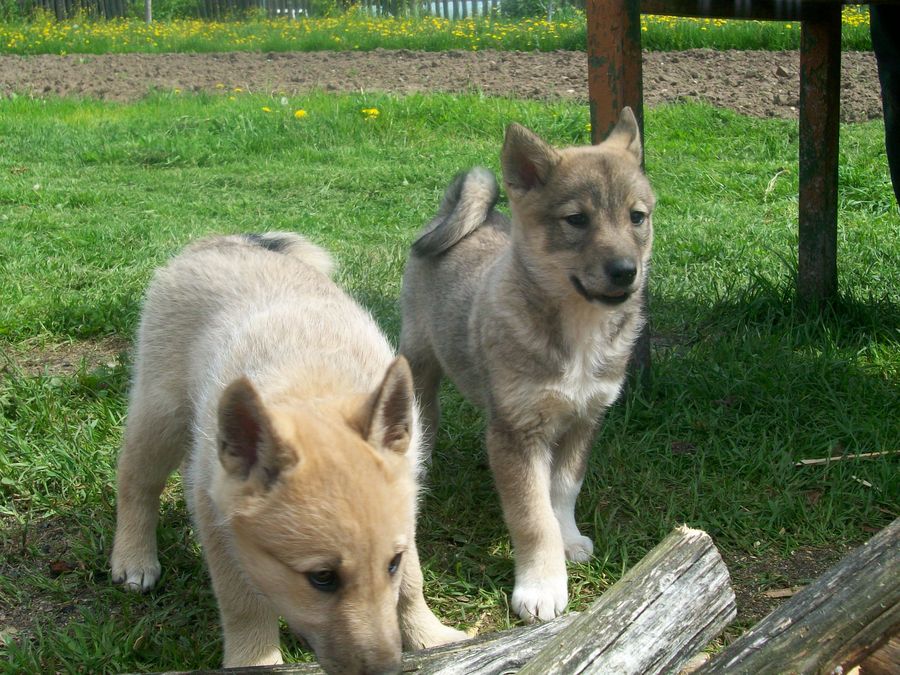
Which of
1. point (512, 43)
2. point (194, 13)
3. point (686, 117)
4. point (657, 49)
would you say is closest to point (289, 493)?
point (686, 117)

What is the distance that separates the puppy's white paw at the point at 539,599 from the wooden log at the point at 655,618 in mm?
697

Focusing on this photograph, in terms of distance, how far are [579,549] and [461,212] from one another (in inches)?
61.5

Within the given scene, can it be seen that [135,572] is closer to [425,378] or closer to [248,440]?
[248,440]

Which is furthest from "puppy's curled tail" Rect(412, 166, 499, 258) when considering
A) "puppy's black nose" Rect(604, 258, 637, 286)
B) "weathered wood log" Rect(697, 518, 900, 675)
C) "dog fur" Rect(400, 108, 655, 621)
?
"weathered wood log" Rect(697, 518, 900, 675)

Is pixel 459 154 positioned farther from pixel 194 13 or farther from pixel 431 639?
pixel 194 13

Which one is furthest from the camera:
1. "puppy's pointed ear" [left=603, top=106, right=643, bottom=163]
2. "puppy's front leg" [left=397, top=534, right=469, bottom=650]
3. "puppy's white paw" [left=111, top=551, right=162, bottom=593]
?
→ "puppy's pointed ear" [left=603, top=106, right=643, bottom=163]

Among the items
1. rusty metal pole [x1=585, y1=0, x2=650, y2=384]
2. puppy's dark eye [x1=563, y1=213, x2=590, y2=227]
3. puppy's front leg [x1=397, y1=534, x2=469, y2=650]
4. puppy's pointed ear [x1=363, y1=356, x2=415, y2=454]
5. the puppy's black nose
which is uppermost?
rusty metal pole [x1=585, y1=0, x2=650, y2=384]

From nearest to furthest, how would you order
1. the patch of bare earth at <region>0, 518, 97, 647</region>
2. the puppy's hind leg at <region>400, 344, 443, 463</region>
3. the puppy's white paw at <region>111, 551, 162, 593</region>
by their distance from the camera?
the patch of bare earth at <region>0, 518, 97, 647</region> < the puppy's white paw at <region>111, 551, 162, 593</region> < the puppy's hind leg at <region>400, 344, 443, 463</region>

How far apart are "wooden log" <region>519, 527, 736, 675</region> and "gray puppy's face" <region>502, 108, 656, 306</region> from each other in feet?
3.57

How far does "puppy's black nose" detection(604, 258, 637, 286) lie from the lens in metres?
3.38

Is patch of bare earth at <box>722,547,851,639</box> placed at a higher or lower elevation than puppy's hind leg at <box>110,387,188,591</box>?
lower

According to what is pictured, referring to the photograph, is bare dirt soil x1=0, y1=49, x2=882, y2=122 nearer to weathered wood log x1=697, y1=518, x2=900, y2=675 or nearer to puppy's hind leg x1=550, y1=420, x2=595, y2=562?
puppy's hind leg x1=550, y1=420, x2=595, y2=562

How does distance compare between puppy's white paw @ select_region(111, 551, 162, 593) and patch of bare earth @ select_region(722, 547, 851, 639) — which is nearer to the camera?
patch of bare earth @ select_region(722, 547, 851, 639)

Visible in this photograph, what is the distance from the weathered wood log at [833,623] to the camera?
225cm
